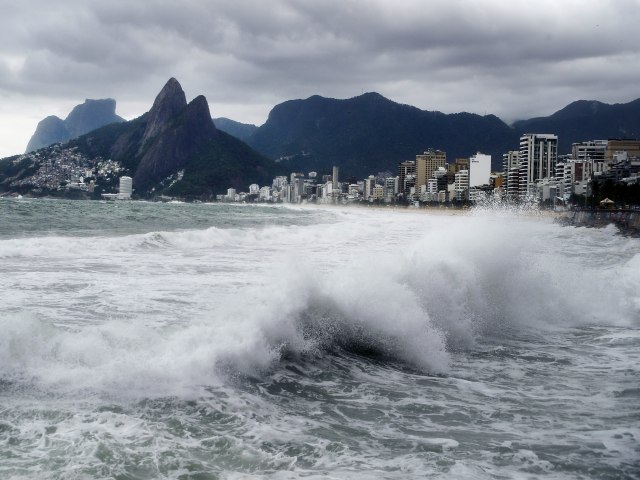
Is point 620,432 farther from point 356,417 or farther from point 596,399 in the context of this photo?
point 356,417

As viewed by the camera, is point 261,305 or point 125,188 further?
point 125,188

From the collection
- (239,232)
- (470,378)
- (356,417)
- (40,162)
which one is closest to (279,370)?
(356,417)

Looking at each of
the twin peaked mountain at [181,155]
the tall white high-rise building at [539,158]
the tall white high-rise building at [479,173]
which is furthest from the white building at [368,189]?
the tall white high-rise building at [539,158]

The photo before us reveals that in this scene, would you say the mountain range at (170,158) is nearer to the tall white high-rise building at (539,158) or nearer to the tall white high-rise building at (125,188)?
the tall white high-rise building at (125,188)

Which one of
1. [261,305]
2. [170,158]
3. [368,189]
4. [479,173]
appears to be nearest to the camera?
[261,305]

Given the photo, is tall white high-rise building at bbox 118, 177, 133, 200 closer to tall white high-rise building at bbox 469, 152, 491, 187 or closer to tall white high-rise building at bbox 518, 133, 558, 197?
tall white high-rise building at bbox 469, 152, 491, 187

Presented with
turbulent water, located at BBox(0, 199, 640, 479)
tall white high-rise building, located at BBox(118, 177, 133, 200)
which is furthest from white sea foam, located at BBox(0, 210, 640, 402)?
tall white high-rise building, located at BBox(118, 177, 133, 200)

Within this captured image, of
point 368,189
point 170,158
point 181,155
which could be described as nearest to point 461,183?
point 368,189

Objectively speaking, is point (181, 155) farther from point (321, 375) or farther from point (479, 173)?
point (321, 375)
